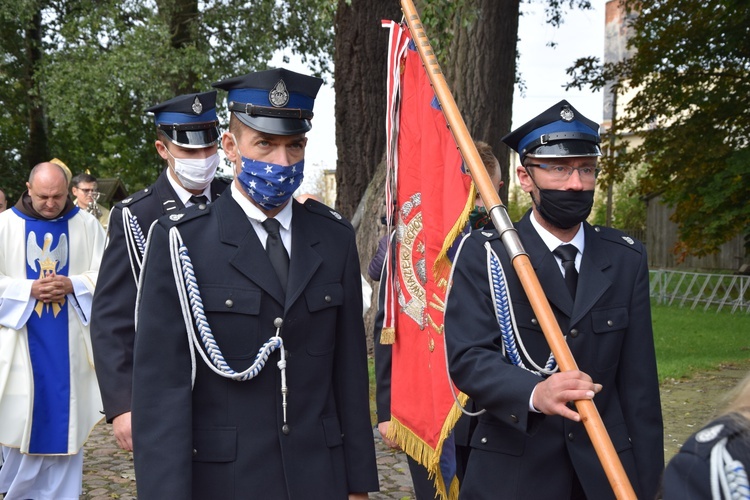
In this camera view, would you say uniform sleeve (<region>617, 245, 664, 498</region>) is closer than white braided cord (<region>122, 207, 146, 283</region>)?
Yes

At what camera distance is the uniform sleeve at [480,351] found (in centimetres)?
316

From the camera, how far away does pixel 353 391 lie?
3473 millimetres

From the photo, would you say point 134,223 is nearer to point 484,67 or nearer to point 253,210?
point 253,210

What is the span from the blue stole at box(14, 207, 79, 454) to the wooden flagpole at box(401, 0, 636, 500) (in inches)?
144

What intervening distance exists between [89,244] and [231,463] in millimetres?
4161

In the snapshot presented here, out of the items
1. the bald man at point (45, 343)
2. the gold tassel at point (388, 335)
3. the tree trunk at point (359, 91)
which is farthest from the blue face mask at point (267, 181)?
the tree trunk at point (359, 91)

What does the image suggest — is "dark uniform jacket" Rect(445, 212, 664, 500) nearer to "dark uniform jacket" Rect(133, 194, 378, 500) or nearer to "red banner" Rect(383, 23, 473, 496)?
"dark uniform jacket" Rect(133, 194, 378, 500)

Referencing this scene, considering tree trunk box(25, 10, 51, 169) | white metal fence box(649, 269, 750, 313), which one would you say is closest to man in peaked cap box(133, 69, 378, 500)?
white metal fence box(649, 269, 750, 313)

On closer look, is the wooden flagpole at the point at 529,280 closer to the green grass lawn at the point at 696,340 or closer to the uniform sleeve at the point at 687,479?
the uniform sleeve at the point at 687,479

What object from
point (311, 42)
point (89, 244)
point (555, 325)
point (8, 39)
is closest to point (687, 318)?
point (311, 42)

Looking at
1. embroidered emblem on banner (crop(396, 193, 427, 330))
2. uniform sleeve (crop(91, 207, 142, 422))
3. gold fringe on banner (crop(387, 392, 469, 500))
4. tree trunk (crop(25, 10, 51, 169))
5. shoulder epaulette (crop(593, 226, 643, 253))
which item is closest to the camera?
shoulder epaulette (crop(593, 226, 643, 253))

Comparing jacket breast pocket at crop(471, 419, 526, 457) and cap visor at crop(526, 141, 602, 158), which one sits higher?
cap visor at crop(526, 141, 602, 158)

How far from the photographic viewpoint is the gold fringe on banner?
4.08 metres

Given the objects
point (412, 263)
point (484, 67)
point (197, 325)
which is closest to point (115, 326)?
point (412, 263)
